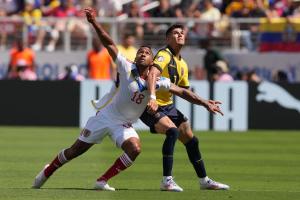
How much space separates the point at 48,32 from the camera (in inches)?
1134

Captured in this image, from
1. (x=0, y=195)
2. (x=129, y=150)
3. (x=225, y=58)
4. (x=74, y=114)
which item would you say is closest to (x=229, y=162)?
(x=129, y=150)

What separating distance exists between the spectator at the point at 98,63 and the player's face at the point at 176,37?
1346cm

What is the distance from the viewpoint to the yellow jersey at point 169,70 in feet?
42.8

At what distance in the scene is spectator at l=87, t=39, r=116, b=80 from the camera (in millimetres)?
26594

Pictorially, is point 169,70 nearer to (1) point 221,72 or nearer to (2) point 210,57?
(1) point 221,72

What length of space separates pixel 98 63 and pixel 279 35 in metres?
5.18

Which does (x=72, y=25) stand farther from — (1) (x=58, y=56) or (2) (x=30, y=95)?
(2) (x=30, y=95)

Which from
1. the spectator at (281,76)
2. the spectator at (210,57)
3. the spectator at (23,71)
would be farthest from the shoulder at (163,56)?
the spectator at (281,76)

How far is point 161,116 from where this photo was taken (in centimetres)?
1298

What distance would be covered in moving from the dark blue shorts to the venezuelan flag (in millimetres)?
14686

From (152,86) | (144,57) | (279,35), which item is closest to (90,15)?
(144,57)

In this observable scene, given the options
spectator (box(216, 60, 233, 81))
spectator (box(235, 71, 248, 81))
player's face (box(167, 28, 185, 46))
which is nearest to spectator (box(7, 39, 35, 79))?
spectator (box(216, 60, 233, 81))

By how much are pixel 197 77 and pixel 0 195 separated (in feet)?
56.5

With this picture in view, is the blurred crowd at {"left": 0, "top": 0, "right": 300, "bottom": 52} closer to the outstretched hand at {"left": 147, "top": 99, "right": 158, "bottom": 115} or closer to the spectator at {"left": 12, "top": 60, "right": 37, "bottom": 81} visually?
the spectator at {"left": 12, "top": 60, "right": 37, "bottom": 81}
